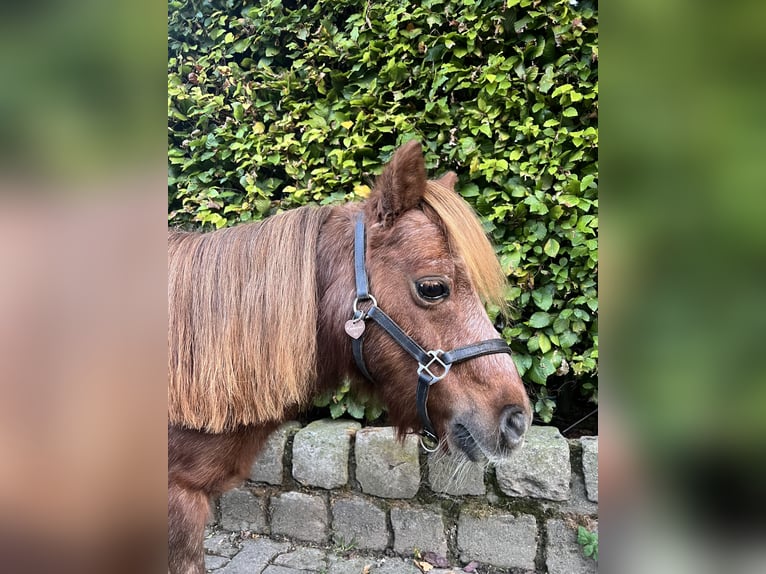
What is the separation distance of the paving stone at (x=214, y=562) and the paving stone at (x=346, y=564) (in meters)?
0.56

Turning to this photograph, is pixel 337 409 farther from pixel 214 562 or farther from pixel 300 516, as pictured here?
pixel 214 562

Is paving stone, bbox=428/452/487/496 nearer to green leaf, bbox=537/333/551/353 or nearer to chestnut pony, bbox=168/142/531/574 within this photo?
green leaf, bbox=537/333/551/353

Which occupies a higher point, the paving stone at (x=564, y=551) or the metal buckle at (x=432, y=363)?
the metal buckle at (x=432, y=363)

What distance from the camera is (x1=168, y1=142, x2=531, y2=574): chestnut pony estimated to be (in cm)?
129

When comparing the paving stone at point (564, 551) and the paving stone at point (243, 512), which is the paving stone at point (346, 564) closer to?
the paving stone at point (243, 512)

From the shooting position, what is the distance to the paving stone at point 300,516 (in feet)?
8.08

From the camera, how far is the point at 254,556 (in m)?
2.40

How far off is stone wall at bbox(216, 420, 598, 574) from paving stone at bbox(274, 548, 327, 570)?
0.05 m

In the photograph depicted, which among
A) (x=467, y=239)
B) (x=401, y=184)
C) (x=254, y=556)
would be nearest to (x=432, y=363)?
(x=467, y=239)

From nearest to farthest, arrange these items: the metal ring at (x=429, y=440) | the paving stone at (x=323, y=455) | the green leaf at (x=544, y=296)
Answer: the metal ring at (x=429, y=440) < the green leaf at (x=544, y=296) < the paving stone at (x=323, y=455)
